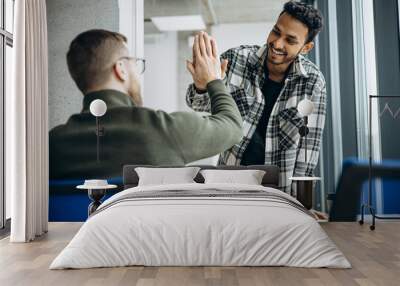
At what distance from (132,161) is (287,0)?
2.75 m

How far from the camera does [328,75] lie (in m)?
5.98

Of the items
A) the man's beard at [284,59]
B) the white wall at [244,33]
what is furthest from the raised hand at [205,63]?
the man's beard at [284,59]

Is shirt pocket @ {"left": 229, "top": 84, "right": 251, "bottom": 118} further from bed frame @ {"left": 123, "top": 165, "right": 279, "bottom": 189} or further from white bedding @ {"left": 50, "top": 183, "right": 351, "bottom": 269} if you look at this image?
white bedding @ {"left": 50, "top": 183, "right": 351, "bottom": 269}

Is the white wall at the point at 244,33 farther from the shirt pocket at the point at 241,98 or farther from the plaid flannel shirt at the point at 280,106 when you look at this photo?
the shirt pocket at the point at 241,98

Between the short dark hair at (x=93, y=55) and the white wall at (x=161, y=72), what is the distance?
39 cm

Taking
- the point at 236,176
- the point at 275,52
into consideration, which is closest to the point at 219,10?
the point at 275,52

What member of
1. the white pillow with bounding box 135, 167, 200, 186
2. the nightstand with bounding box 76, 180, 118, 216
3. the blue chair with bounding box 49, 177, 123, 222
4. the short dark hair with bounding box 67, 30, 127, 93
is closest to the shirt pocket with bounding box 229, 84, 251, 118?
the white pillow with bounding box 135, 167, 200, 186

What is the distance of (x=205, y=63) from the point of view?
19.8 feet

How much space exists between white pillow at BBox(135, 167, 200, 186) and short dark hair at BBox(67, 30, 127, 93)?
52.4 inches

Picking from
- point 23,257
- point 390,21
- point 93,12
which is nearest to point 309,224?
point 23,257

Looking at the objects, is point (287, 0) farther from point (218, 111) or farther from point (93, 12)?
point (93, 12)

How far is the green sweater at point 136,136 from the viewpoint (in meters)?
5.91

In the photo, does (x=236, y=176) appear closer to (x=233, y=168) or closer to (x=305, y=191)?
(x=233, y=168)

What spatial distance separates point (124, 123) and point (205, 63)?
48.8 inches
